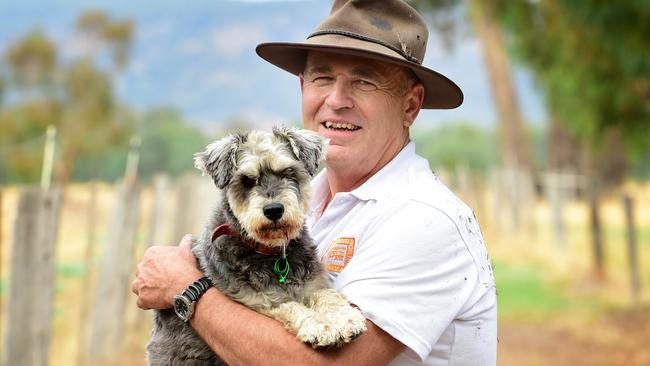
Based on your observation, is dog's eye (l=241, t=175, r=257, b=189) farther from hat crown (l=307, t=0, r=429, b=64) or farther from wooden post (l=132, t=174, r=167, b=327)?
wooden post (l=132, t=174, r=167, b=327)

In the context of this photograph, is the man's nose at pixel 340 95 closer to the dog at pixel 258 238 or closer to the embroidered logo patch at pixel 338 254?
the dog at pixel 258 238

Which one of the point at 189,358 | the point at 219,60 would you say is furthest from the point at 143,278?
the point at 219,60

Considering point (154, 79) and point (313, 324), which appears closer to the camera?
point (313, 324)

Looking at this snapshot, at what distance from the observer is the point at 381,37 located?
448 cm

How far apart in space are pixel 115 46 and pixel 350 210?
57622 mm

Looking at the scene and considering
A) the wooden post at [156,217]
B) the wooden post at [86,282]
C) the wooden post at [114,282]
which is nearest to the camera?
the wooden post at [86,282]

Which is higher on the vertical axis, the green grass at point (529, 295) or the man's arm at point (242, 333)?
the man's arm at point (242, 333)

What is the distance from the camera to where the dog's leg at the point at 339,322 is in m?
3.49

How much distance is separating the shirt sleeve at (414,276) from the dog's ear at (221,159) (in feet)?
2.69

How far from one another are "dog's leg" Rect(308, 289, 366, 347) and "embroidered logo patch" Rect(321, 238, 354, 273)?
1.00 feet

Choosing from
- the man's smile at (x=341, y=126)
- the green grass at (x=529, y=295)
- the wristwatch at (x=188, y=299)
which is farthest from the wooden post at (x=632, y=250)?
the wristwatch at (x=188, y=299)

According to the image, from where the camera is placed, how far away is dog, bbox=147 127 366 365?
13.1ft

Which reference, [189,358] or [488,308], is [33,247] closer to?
[189,358]

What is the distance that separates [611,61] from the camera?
13672 millimetres
